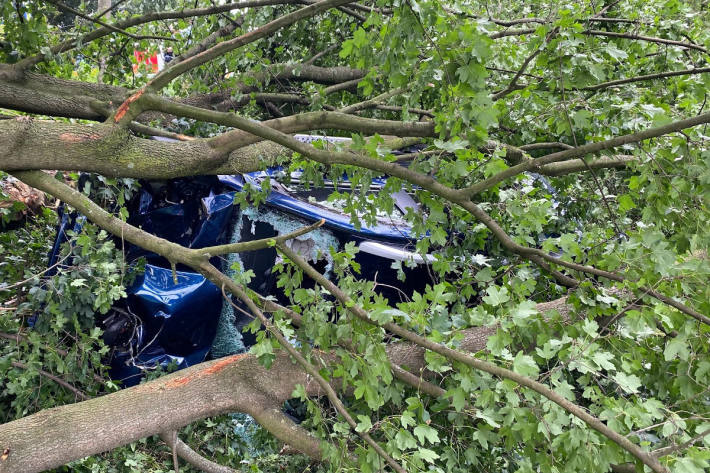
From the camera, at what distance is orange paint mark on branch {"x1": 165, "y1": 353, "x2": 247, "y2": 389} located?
247cm

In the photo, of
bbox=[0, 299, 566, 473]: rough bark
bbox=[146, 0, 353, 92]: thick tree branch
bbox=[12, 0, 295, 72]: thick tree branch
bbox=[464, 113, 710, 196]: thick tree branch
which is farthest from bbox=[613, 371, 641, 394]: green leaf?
bbox=[12, 0, 295, 72]: thick tree branch

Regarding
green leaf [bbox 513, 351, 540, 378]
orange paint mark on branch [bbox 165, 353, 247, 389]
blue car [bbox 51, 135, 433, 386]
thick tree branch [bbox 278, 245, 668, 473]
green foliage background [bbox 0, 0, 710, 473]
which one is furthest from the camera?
blue car [bbox 51, 135, 433, 386]

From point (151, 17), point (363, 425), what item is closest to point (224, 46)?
point (151, 17)

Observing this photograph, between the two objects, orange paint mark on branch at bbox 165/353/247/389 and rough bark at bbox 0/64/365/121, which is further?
rough bark at bbox 0/64/365/121

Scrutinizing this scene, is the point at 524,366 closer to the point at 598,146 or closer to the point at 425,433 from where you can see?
the point at 425,433

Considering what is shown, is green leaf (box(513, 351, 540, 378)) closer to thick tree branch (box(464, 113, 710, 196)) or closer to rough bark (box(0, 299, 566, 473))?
thick tree branch (box(464, 113, 710, 196))

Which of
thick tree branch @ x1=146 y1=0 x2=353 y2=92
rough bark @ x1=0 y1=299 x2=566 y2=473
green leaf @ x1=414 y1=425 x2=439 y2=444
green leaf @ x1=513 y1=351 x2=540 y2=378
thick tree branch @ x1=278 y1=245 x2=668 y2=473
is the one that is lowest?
rough bark @ x1=0 y1=299 x2=566 y2=473

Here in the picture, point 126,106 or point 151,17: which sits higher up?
point 151,17

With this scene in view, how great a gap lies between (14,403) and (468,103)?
296 cm

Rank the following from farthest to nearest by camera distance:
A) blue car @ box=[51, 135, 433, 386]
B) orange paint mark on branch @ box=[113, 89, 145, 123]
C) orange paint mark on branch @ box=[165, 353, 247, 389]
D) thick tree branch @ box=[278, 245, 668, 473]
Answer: blue car @ box=[51, 135, 433, 386]
orange paint mark on branch @ box=[113, 89, 145, 123]
orange paint mark on branch @ box=[165, 353, 247, 389]
thick tree branch @ box=[278, 245, 668, 473]

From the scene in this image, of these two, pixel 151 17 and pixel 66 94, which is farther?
pixel 66 94

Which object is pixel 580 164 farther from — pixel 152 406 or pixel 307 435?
pixel 152 406

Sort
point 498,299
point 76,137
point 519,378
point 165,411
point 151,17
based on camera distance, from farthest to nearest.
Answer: point 151,17 → point 76,137 → point 165,411 → point 498,299 → point 519,378

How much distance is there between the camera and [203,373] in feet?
8.29
